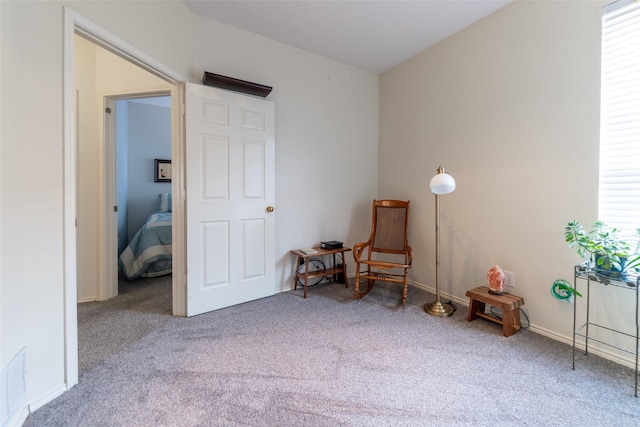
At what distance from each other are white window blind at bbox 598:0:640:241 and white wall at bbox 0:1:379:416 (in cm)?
218

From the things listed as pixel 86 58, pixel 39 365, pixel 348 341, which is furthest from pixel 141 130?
pixel 348 341

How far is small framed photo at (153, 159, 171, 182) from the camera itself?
4738 millimetres

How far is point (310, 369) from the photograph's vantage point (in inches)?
65.1

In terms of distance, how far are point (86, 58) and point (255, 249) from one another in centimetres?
245

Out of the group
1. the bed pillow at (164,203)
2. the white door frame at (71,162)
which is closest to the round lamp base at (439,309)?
the white door frame at (71,162)

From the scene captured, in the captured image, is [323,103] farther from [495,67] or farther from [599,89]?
[599,89]

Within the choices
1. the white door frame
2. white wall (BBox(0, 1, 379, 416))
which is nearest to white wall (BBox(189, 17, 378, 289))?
white wall (BBox(0, 1, 379, 416))

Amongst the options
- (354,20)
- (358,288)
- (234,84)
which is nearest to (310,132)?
(234,84)

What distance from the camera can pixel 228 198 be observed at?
251cm

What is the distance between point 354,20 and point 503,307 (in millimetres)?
2708

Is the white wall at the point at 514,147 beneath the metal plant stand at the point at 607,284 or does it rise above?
above

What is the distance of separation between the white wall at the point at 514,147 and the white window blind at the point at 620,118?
5 centimetres

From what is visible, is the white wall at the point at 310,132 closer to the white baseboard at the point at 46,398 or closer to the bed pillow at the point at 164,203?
the white baseboard at the point at 46,398

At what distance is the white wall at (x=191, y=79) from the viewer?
123 centimetres
